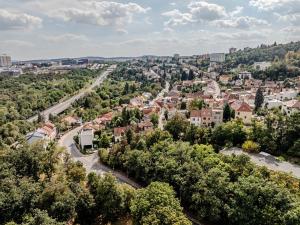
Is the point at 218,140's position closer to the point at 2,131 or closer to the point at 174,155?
the point at 174,155

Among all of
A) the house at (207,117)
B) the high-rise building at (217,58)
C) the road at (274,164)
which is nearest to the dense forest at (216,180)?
the road at (274,164)

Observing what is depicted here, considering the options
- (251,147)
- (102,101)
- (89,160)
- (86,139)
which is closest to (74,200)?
(89,160)

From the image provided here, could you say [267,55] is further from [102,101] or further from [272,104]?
[102,101]

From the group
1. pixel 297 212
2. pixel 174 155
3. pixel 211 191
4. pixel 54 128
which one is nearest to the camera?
pixel 297 212

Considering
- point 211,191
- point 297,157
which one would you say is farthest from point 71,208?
point 297,157

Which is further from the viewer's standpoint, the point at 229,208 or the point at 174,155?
the point at 174,155

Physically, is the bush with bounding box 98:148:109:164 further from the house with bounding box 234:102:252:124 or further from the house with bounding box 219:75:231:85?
the house with bounding box 219:75:231:85

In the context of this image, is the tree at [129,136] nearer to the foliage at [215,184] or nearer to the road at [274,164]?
the foliage at [215,184]
